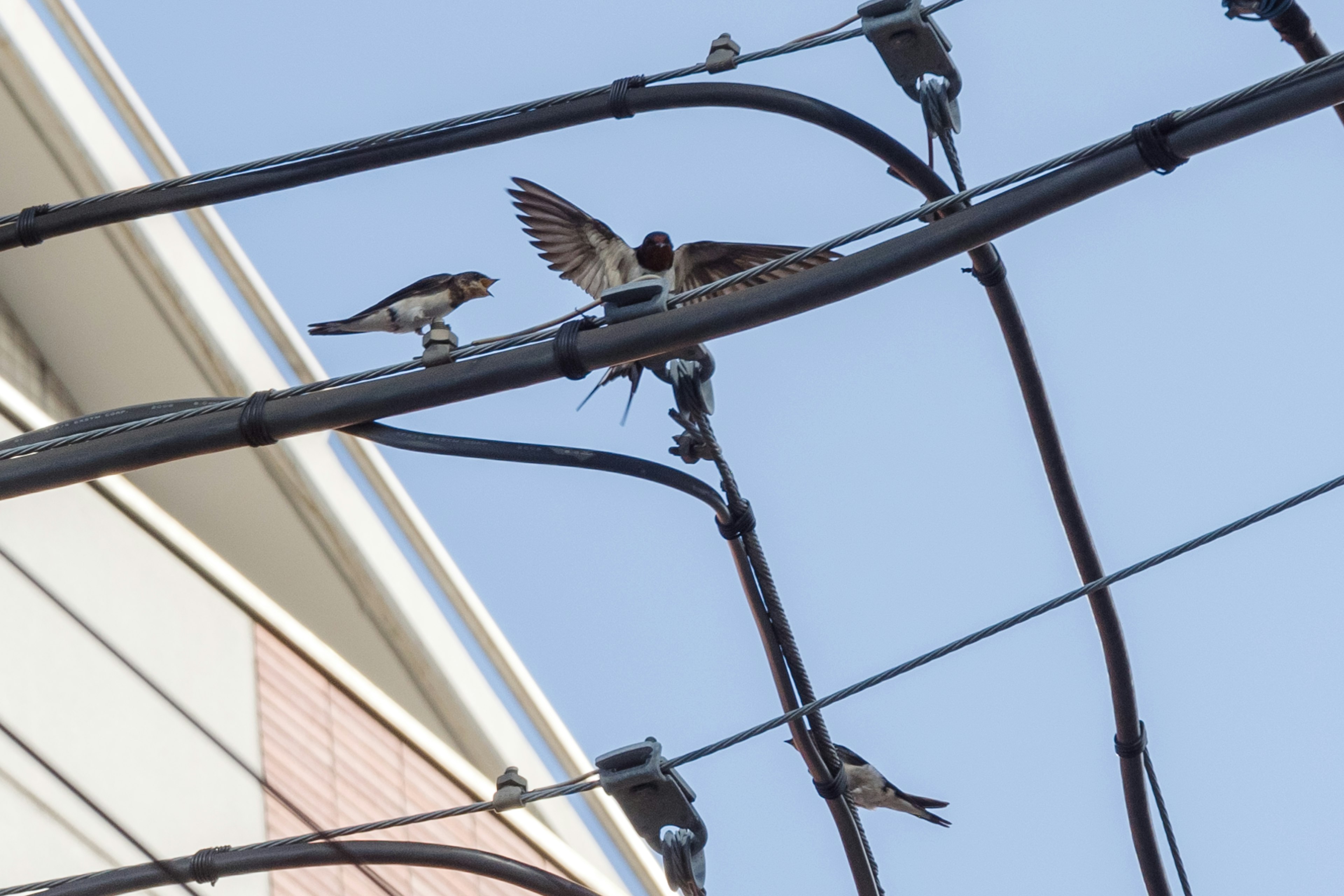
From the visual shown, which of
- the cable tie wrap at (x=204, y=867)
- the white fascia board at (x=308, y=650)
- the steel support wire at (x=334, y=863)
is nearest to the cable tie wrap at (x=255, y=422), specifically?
the steel support wire at (x=334, y=863)

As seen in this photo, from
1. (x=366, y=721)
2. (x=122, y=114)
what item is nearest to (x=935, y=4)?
(x=366, y=721)

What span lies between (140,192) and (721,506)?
173cm

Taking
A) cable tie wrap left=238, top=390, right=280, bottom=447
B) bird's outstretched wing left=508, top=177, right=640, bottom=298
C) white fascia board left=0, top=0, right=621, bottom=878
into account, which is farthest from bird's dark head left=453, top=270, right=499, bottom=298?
white fascia board left=0, top=0, right=621, bottom=878

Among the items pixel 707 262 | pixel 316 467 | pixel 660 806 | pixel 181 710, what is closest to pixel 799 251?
pixel 660 806

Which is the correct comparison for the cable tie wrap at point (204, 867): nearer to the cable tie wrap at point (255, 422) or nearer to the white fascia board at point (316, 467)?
the cable tie wrap at point (255, 422)

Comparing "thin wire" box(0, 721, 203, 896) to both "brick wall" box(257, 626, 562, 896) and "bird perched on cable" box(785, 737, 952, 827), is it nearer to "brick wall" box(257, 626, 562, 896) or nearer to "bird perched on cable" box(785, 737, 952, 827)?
"brick wall" box(257, 626, 562, 896)

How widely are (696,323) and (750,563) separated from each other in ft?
3.61

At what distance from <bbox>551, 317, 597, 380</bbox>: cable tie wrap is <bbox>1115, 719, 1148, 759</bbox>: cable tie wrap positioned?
7.77 ft

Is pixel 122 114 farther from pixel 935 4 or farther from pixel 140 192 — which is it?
pixel 935 4

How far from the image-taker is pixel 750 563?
4.44 m

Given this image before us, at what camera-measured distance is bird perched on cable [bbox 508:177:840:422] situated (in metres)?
6.59

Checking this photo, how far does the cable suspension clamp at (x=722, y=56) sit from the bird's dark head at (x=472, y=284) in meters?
0.86

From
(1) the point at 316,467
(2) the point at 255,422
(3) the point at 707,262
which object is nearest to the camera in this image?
(2) the point at 255,422

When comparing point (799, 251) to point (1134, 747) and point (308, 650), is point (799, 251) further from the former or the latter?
point (308, 650)
